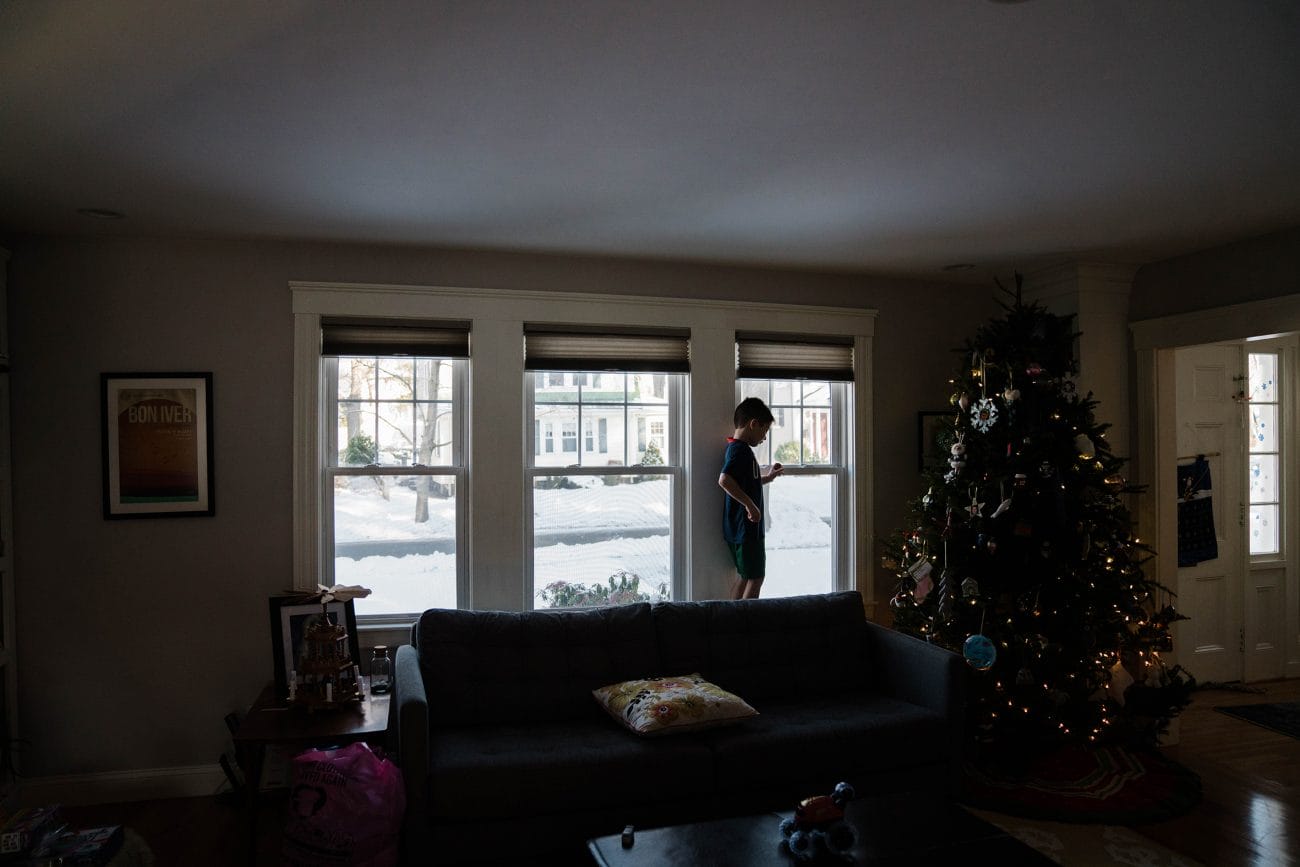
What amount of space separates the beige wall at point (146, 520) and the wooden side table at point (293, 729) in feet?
2.18

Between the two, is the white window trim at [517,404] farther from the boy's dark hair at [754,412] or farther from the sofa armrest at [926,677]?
the sofa armrest at [926,677]

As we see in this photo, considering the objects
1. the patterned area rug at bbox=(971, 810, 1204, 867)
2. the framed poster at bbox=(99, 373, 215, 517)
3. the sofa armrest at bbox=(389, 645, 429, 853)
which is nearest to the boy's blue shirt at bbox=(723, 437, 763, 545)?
the patterned area rug at bbox=(971, 810, 1204, 867)

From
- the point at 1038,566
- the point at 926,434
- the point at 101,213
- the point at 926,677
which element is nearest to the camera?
the point at 101,213

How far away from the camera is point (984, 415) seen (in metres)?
4.03

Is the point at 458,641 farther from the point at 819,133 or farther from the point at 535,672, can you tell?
the point at 819,133

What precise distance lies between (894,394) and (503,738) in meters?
3.01

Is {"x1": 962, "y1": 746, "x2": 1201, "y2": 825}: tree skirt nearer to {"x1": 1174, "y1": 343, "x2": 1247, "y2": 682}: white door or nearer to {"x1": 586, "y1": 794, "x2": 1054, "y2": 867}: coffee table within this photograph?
{"x1": 586, "y1": 794, "x2": 1054, "y2": 867}: coffee table

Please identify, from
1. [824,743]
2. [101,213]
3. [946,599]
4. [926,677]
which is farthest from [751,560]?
[101,213]

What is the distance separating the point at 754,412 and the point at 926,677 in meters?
1.55

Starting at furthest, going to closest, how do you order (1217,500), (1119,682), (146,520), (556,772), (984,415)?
1. (1217,500)
2. (1119,682)
3. (984,415)
4. (146,520)
5. (556,772)

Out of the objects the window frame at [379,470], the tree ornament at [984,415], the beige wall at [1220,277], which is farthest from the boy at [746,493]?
the beige wall at [1220,277]

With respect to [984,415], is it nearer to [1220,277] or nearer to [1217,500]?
[1220,277]

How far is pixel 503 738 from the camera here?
3.08 metres

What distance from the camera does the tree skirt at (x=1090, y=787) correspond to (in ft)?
11.3
